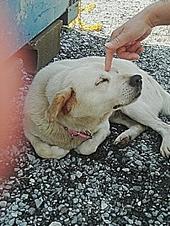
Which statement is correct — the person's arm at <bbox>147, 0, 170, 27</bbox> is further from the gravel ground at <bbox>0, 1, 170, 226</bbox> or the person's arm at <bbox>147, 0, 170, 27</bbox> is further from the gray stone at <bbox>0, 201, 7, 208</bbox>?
the gray stone at <bbox>0, 201, 7, 208</bbox>

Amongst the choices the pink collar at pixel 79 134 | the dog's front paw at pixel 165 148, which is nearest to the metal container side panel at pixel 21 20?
the pink collar at pixel 79 134

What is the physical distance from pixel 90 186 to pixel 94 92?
555mm

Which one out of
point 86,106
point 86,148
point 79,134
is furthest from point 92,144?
point 86,106

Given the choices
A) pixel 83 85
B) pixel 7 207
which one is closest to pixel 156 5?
pixel 83 85

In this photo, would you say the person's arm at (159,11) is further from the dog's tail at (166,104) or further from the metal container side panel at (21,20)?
the metal container side panel at (21,20)

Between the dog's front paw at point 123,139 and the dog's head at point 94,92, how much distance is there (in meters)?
0.51

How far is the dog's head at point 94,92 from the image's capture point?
288cm

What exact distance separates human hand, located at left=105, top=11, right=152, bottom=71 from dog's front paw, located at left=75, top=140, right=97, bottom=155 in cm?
56

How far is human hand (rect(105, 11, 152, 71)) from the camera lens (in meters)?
2.89

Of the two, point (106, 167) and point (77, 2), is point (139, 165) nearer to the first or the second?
point (106, 167)

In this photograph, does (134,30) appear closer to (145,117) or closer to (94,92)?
(94,92)

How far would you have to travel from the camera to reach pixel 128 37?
9.52 ft

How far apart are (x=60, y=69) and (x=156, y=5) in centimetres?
72

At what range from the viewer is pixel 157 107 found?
377cm
